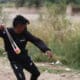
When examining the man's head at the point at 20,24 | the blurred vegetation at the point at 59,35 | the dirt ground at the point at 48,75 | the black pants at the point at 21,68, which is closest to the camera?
the man's head at the point at 20,24

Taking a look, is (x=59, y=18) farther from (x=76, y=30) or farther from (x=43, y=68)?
(x=43, y=68)

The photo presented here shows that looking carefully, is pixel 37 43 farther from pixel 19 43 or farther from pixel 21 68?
pixel 21 68

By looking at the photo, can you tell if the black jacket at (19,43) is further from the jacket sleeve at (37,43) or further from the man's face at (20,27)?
the man's face at (20,27)

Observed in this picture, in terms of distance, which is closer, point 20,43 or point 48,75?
point 20,43

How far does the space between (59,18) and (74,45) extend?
151 inches

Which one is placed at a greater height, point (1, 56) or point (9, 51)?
point (9, 51)

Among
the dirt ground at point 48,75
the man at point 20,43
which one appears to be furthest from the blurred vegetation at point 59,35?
the man at point 20,43

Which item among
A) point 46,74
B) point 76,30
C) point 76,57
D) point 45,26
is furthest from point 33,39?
point 45,26

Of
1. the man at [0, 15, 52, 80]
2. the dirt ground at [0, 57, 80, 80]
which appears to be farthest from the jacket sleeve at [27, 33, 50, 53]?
the dirt ground at [0, 57, 80, 80]

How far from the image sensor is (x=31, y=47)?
46.6 ft

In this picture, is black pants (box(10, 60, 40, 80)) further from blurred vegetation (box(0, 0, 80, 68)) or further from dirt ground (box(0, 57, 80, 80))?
blurred vegetation (box(0, 0, 80, 68))

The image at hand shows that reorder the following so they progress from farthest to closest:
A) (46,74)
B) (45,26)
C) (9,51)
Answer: (45,26) < (46,74) < (9,51)

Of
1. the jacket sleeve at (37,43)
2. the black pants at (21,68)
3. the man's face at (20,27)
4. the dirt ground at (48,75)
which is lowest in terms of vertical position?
the dirt ground at (48,75)

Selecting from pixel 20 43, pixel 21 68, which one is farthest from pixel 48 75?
pixel 20 43
